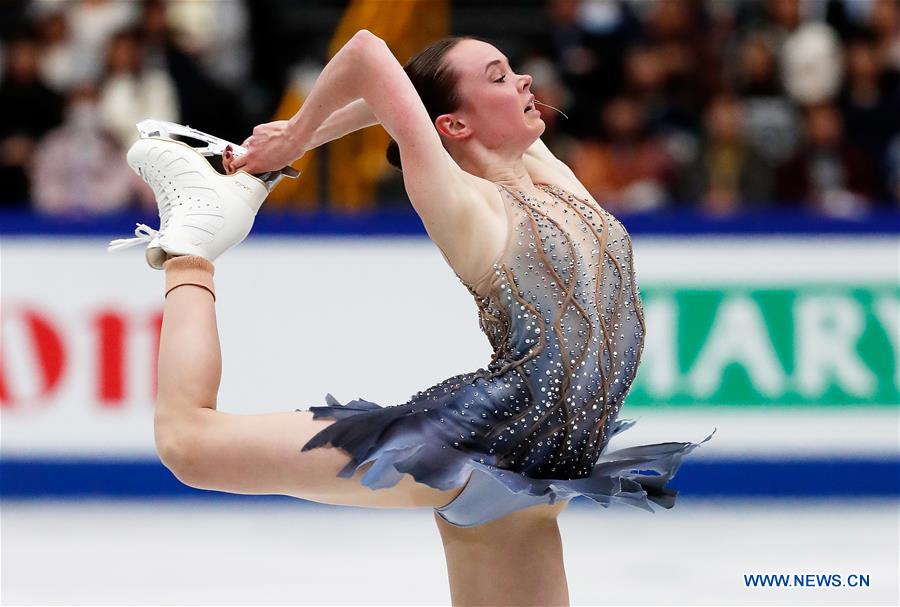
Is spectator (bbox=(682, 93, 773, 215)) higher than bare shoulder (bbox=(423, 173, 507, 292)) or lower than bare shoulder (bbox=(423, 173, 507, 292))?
higher

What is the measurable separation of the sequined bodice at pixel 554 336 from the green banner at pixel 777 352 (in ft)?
8.80

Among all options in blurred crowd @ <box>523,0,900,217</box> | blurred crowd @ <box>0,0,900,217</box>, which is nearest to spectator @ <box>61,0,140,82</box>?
blurred crowd @ <box>0,0,900,217</box>

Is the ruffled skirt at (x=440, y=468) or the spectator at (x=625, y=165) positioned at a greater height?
the spectator at (x=625, y=165)

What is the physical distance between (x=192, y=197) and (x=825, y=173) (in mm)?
4221

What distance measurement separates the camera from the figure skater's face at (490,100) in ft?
8.51

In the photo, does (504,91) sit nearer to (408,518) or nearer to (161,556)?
(161,556)

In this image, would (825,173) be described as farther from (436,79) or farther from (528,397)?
(528,397)

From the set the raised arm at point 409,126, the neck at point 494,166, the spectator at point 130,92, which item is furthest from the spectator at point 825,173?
the raised arm at point 409,126

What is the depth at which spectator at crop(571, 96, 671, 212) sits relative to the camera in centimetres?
620

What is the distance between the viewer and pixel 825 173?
6203mm

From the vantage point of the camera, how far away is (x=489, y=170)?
267cm

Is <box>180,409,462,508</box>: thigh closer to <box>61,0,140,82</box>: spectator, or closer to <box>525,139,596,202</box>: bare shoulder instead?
<box>525,139,596,202</box>: bare shoulder

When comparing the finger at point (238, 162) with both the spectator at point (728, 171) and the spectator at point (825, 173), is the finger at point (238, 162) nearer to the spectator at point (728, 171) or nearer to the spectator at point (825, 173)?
the spectator at point (728, 171)

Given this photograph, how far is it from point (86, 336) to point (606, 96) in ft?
9.41
